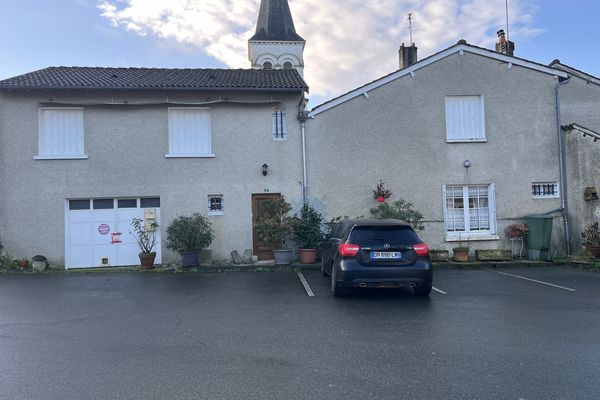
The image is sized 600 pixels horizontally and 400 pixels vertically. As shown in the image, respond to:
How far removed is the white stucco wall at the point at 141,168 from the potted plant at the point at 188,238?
0.72 meters

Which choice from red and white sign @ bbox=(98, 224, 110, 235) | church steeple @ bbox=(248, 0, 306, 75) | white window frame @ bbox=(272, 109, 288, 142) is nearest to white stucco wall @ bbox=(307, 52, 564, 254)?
white window frame @ bbox=(272, 109, 288, 142)

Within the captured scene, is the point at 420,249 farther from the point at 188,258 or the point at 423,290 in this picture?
the point at 188,258

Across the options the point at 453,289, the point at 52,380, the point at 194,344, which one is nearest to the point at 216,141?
the point at 453,289

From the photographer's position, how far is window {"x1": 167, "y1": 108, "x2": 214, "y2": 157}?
1428 cm

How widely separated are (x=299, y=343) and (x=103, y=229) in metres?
10.5

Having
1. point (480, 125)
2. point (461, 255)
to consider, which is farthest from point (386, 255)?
point (480, 125)

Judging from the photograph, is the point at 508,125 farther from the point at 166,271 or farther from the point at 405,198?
the point at 166,271

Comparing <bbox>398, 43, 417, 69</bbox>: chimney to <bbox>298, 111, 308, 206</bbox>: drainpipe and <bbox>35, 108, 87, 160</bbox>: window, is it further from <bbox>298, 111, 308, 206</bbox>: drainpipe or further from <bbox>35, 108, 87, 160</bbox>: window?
<bbox>35, 108, 87, 160</bbox>: window

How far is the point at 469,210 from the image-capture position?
589 inches

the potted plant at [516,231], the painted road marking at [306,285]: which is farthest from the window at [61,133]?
the potted plant at [516,231]

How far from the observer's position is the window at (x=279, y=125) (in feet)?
47.6

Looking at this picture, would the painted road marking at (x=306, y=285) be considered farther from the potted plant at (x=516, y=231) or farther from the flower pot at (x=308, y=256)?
the potted plant at (x=516, y=231)

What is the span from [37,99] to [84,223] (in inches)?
163

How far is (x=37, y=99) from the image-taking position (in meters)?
13.9
